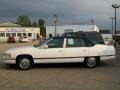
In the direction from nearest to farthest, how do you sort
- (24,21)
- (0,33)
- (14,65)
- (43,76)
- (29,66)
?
1. (43,76)
2. (29,66)
3. (14,65)
4. (0,33)
5. (24,21)

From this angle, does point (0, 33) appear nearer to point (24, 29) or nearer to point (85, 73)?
point (24, 29)

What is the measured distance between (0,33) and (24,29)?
788 cm

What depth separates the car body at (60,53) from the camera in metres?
12.9

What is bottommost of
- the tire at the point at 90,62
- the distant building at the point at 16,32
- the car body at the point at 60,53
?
the tire at the point at 90,62

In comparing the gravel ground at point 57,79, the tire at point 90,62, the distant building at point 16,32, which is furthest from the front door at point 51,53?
the distant building at point 16,32

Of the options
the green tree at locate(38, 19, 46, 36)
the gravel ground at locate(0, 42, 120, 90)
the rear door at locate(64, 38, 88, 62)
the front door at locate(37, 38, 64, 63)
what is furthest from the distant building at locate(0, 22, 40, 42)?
the gravel ground at locate(0, 42, 120, 90)

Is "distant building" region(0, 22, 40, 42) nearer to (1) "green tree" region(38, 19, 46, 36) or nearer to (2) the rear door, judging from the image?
(1) "green tree" region(38, 19, 46, 36)

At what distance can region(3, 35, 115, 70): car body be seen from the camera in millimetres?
12922

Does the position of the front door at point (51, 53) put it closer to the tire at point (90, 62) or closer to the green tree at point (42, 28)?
the tire at point (90, 62)

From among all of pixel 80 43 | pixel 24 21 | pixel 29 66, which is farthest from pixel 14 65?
pixel 24 21

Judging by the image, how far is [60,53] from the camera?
13.1 metres

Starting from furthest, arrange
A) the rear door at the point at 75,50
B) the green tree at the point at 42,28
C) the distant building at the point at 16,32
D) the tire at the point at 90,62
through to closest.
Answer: the green tree at the point at 42,28
the distant building at the point at 16,32
the tire at the point at 90,62
the rear door at the point at 75,50

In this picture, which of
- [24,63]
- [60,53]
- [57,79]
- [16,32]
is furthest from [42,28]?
[57,79]

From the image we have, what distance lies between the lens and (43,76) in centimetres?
1097
